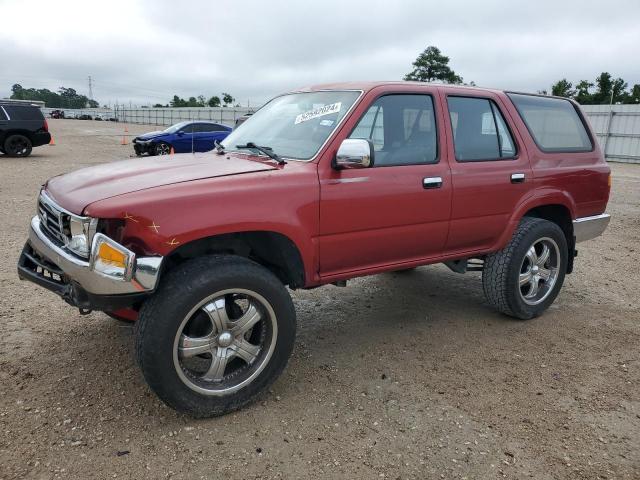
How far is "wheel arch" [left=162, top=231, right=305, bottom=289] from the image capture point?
3094 mm

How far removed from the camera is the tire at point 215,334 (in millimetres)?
2786

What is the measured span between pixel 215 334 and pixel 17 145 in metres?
16.5

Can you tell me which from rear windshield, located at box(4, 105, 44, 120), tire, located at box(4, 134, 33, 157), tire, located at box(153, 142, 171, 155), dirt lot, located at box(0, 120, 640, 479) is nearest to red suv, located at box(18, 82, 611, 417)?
dirt lot, located at box(0, 120, 640, 479)

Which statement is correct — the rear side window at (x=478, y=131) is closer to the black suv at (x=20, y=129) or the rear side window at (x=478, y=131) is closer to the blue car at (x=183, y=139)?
the blue car at (x=183, y=139)

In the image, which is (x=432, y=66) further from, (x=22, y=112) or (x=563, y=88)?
(x=22, y=112)

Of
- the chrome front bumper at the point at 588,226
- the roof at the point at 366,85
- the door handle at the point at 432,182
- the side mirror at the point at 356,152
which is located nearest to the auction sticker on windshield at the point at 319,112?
the roof at the point at 366,85

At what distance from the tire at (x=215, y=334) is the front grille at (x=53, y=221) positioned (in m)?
0.65

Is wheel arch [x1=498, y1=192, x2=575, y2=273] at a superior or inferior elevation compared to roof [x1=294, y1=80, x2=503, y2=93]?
inferior

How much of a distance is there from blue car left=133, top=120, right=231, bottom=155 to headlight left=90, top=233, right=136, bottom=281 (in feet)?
48.5

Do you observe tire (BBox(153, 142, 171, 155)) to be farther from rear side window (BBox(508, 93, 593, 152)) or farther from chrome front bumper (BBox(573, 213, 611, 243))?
chrome front bumper (BBox(573, 213, 611, 243))

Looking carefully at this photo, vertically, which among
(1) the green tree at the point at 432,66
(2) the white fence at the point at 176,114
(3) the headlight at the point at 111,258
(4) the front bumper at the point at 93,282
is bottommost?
(4) the front bumper at the point at 93,282

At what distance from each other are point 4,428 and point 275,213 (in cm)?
191

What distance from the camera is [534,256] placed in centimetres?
465

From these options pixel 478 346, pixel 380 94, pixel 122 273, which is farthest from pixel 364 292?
pixel 122 273
